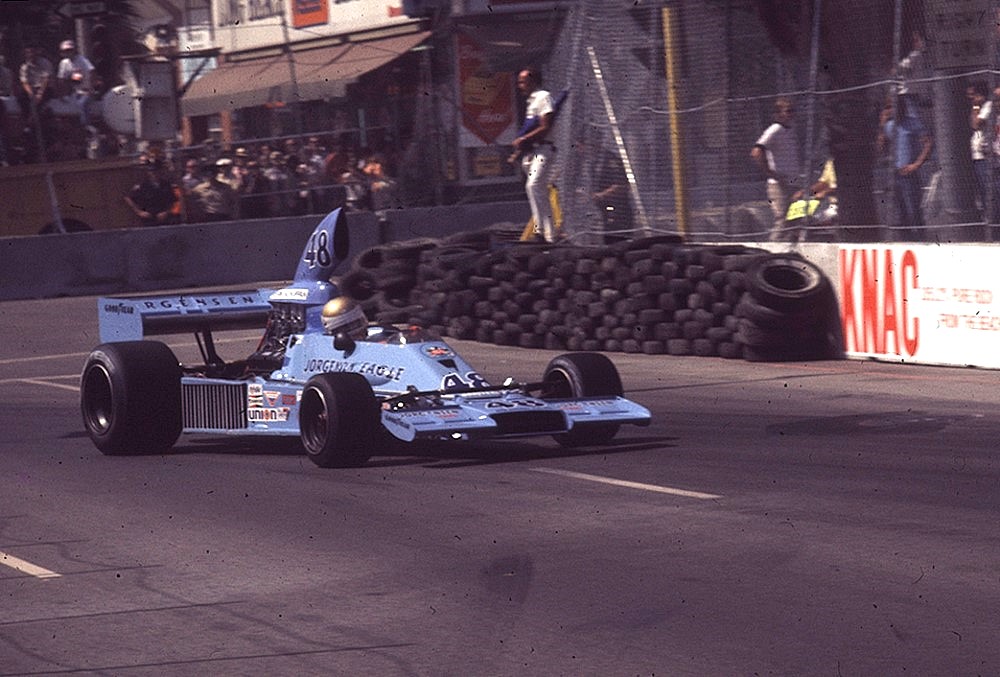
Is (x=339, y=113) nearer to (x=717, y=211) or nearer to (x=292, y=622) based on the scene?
(x=717, y=211)

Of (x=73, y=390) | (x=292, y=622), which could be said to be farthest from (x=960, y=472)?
(x=73, y=390)

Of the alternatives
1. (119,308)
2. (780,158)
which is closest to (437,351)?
(119,308)

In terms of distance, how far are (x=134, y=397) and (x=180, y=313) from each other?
0.97 m

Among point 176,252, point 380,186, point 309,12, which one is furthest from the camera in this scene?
point 309,12

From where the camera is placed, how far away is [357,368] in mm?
10672

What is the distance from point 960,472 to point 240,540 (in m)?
3.64

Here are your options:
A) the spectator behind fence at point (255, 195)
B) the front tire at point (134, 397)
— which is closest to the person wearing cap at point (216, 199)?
the spectator behind fence at point (255, 195)

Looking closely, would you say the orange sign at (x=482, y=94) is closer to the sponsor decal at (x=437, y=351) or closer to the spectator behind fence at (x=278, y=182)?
the spectator behind fence at (x=278, y=182)

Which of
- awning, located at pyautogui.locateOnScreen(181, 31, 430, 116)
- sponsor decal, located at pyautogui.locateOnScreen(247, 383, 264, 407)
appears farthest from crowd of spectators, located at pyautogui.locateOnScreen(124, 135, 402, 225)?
sponsor decal, located at pyautogui.locateOnScreen(247, 383, 264, 407)

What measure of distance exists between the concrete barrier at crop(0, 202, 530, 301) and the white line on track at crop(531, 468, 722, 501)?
627 inches

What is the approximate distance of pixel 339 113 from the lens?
30688 mm

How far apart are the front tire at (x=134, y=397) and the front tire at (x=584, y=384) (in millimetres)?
2349

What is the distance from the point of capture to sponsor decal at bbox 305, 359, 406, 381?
34.5 feet

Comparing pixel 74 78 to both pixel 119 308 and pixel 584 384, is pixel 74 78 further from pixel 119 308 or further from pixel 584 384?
pixel 584 384
